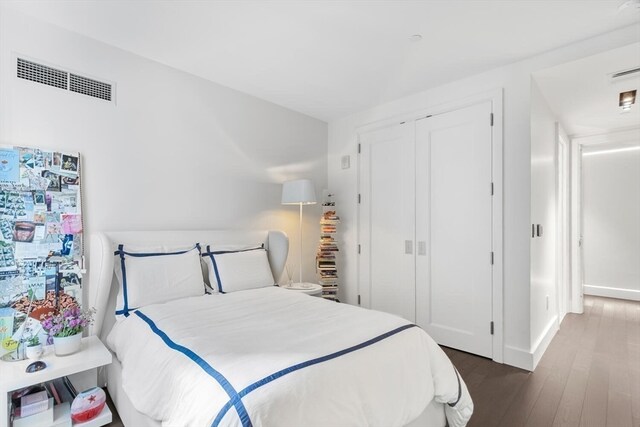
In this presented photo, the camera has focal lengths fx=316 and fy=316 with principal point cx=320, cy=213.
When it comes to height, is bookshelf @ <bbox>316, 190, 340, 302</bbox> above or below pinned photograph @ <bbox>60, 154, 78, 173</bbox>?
below

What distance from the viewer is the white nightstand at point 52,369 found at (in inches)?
64.6

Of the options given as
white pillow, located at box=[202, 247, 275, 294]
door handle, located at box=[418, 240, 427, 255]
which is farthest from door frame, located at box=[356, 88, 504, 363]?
white pillow, located at box=[202, 247, 275, 294]

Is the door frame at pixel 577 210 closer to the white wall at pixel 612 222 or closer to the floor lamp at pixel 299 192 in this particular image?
the white wall at pixel 612 222

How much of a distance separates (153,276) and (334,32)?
2263 mm

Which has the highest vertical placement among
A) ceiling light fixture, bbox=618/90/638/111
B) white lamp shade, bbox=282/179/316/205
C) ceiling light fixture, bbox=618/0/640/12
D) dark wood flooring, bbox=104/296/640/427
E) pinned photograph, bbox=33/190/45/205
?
ceiling light fixture, bbox=618/0/640/12

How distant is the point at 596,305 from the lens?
187 inches

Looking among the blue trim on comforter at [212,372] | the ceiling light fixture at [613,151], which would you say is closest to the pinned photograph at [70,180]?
the blue trim on comforter at [212,372]

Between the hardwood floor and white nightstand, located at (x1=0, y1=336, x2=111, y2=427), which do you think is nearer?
white nightstand, located at (x1=0, y1=336, x2=111, y2=427)

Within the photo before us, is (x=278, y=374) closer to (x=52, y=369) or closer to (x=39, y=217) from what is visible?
(x=52, y=369)

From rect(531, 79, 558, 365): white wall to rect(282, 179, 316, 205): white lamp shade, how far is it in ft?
6.86

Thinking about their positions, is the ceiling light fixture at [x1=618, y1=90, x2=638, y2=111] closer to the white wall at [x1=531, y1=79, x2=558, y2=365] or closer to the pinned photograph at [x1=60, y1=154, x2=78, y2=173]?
the white wall at [x1=531, y1=79, x2=558, y2=365]

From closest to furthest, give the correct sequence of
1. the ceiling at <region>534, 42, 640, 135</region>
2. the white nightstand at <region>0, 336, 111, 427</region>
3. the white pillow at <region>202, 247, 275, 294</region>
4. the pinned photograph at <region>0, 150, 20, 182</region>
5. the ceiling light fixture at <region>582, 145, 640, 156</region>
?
the white nightstand at <region>0, 336, 111, 427</region>, the pinned photograph at <region>0, 150, 20, 182</region>, the ceiling at <region>534, 42, 640, 135</region>, the white pillow at <region>202, 247, 275, 294</region>, the ceiling light fixture at <region>582, 145, 640, 156</region>

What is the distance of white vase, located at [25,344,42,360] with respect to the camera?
74.8 inches

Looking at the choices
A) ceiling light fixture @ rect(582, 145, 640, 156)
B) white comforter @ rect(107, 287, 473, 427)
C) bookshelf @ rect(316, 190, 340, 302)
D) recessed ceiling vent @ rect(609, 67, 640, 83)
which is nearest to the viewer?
white comforter @ rect(107, 287, 473, 427)
